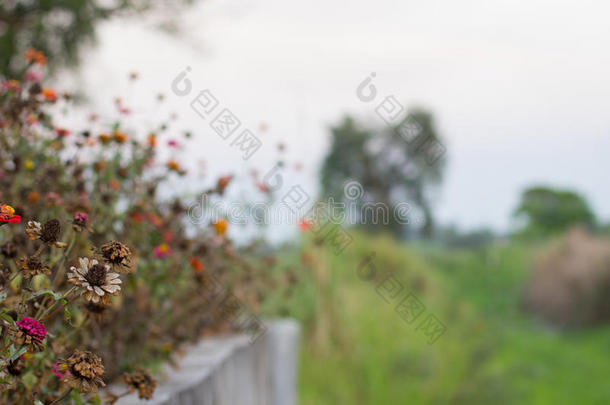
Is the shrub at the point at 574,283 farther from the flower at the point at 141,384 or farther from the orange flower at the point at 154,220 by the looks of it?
the flower at the point at 141,384

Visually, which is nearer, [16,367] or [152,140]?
[16,367]

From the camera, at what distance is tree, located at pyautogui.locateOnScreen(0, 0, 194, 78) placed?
13.9ft

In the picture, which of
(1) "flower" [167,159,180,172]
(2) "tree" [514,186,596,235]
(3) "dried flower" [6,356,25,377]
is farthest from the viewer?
(2) "tree" [514,186,596,235]

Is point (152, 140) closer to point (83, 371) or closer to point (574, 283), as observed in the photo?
point (83, 371)

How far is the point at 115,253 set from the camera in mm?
810

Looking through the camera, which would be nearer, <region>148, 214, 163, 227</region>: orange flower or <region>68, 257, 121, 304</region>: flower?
<region>68, 257, 121, 304</region>: flower

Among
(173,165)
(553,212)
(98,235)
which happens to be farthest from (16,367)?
(553,212)

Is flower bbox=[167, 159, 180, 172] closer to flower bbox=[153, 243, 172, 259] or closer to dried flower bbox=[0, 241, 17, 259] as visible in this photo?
flower bbox=[153, 243, 172, 259]

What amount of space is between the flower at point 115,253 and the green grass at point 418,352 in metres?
3.11

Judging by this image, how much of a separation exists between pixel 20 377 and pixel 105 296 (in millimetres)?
431

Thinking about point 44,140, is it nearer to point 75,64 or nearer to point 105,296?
point 105,296

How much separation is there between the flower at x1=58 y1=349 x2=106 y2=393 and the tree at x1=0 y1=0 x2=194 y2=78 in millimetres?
3841

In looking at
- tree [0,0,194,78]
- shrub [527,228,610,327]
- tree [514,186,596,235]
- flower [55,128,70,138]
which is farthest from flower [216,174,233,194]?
tree [514,186,596,235]

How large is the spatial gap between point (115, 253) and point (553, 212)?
27567mm
